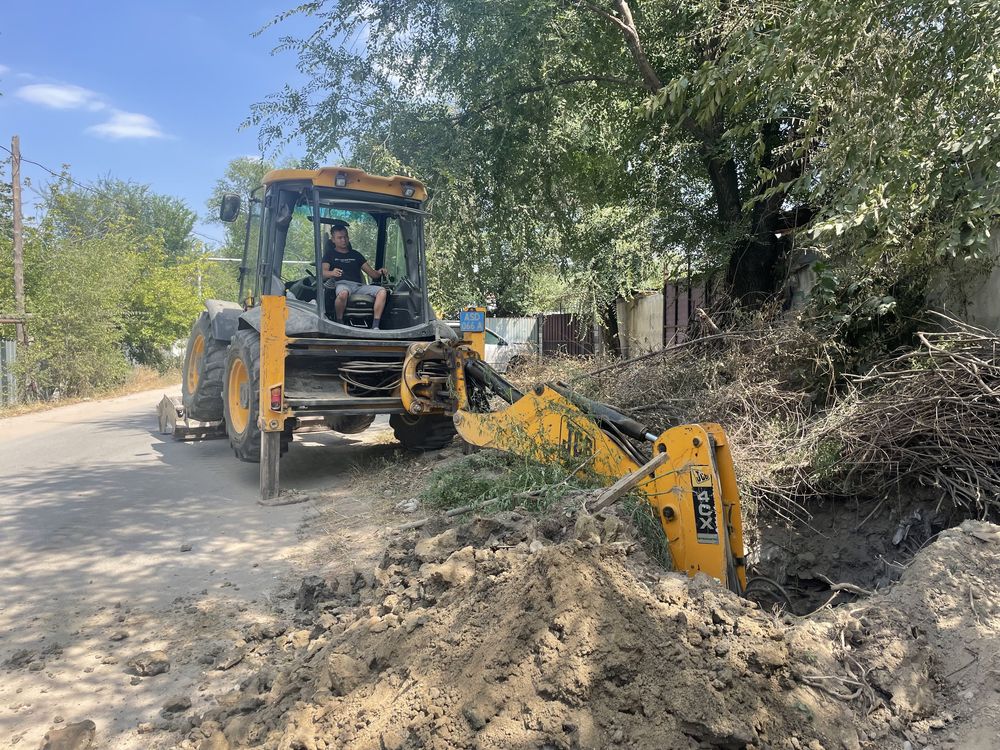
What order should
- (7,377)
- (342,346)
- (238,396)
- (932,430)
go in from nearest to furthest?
(932,430)
(342,346)
(238,396)
(7,377)

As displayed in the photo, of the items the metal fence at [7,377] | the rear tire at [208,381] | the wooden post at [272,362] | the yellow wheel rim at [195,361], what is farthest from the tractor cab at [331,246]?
the metal fence at [7,377]

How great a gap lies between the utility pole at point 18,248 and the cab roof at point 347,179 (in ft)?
42.0

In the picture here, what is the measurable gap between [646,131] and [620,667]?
7.68m

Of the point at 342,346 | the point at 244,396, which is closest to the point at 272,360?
the point at 342,346

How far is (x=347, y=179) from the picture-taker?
690 centimetres

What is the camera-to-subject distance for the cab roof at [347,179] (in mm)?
6820

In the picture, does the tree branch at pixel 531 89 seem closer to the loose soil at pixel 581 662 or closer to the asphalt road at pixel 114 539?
the asphalt road at pixel 114 539

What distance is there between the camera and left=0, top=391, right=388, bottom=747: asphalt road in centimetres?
342

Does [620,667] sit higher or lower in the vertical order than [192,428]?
lower

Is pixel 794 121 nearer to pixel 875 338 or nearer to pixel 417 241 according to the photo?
pixel 875 338

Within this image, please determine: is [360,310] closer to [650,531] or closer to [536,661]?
[650,531]

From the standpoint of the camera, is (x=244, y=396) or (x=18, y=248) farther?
(x=18, y=248)

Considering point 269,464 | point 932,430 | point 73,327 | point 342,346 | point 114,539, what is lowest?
point 114,539

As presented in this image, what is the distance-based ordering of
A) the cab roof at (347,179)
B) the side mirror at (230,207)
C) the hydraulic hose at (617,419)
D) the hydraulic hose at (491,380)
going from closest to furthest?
1. the hydraulic hose at (617,419)
2. the hydraulic hose at (491,380)
3. the cab roof at (347,179)
4. the side mirror at (230,207)
